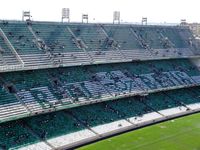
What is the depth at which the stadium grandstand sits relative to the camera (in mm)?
48781

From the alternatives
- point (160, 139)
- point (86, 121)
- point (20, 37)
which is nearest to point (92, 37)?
point (20, 37)

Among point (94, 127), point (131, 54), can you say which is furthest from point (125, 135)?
point (131, 54)

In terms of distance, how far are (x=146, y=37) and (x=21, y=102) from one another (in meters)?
36.8

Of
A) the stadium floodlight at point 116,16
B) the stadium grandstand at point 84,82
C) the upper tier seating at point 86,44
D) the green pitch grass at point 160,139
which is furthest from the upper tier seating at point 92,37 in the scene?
the green pitch grass at point 160,139

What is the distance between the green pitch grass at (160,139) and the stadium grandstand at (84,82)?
174 centimetres

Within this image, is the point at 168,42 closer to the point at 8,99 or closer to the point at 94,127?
the point at 94,127

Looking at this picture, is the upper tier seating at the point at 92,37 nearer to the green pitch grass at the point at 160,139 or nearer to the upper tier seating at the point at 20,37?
the upper tier seating at the point at 20,37

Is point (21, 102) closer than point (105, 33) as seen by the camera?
Yes

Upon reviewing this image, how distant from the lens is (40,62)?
5678cm

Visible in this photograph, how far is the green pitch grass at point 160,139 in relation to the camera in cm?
4775

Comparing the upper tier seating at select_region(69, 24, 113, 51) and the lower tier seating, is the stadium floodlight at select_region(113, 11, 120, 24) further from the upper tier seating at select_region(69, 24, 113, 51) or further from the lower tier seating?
the lower tier seating

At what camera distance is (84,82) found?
60.2m

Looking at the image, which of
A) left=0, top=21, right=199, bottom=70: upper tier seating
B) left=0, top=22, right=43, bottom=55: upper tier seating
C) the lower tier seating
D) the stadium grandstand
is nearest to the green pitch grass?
the stadium grandstand

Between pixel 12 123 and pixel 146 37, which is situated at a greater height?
pixel 146 37
